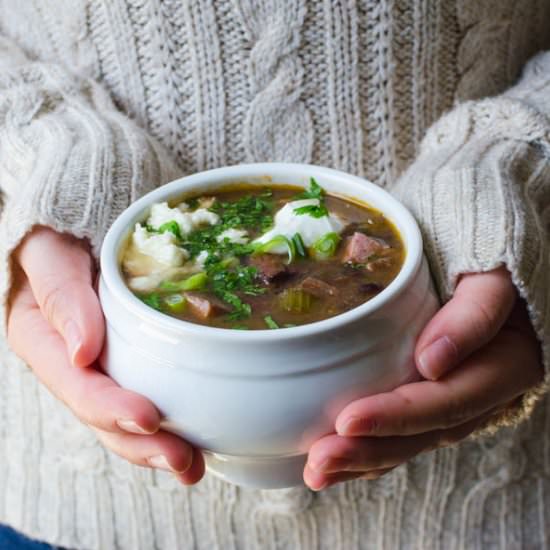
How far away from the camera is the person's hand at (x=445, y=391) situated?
717 mm

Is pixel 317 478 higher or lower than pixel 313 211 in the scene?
lower

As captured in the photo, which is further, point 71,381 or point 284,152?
point 284,152

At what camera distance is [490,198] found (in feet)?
2.95

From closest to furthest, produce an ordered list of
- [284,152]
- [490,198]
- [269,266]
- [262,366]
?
[262,366], [269,266], [490,198], [284,152]

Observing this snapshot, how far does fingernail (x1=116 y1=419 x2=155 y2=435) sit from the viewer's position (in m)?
0.71

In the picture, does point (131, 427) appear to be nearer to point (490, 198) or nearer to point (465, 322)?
point (465, 322)

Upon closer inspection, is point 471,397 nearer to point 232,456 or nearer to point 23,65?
point 232,456

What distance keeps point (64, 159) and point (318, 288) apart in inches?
15.5

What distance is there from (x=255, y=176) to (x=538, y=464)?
2.25ft

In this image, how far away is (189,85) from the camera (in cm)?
110

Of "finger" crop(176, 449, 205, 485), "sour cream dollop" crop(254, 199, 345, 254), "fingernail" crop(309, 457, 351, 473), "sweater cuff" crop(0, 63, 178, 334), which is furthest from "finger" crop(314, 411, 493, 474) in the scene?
"sweater cuff" crop(0, 63, 178, 334)

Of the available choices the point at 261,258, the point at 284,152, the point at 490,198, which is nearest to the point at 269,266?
the point at 261,258

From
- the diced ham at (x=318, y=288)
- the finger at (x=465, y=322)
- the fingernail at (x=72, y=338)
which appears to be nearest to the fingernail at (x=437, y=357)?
the finger at (x=465, y=322)

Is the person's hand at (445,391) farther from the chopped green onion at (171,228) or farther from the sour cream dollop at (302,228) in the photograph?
the chopped green onion at (171,228)
